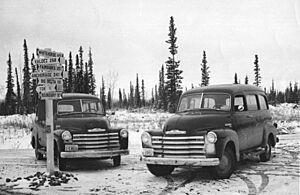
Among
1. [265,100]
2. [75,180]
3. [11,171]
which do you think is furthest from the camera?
[265,100]

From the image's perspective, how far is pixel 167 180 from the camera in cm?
883

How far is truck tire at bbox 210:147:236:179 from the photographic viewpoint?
A: 332 inches

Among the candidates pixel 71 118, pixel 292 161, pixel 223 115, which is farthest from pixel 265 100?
pixel 71 118

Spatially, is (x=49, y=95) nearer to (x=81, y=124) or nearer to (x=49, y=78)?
(x=49, y=78)

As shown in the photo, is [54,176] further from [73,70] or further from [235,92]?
[73,70]

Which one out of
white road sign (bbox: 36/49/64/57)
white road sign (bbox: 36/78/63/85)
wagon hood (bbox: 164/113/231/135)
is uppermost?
white road sign (bbox: 36/49/64/57)

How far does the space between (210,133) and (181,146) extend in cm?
72

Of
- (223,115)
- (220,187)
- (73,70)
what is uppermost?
(73,70)

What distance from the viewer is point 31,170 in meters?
10.9

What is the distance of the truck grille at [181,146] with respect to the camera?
8305 millimetres

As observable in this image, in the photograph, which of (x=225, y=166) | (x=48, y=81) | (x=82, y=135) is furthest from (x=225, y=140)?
(x=48, y=81)

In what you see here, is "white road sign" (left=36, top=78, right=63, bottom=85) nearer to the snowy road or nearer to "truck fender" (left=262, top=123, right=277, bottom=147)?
the snowy road

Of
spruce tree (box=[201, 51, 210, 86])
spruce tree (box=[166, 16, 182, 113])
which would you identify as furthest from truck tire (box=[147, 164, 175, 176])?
spruce tree (box=[201, 51, 210, 86])

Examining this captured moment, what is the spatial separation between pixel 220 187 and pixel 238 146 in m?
1.58
